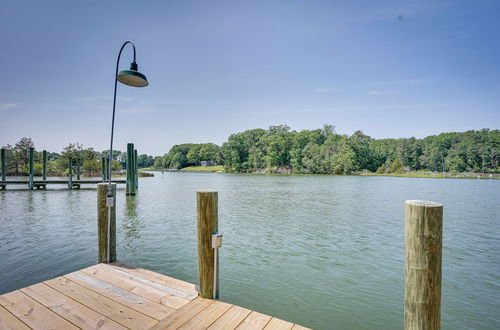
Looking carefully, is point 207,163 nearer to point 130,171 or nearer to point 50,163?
point 50,163

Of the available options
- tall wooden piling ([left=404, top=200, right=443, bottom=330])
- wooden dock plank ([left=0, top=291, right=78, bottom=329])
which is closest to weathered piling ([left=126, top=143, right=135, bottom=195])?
wooden dock plank ([left=0, top=291, right=78, bottom=329])

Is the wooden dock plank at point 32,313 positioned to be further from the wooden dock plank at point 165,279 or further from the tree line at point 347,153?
the tree line at point 347,153

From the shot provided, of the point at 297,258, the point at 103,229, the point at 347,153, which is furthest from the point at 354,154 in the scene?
the point at 103,229

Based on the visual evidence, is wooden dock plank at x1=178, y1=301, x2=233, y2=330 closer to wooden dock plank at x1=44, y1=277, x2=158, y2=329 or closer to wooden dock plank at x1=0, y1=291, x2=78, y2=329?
wooden dock plank at x1=44, y1=277, x2=158, y2=329

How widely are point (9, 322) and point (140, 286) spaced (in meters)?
1.29

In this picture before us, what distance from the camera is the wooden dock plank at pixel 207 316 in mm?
2477

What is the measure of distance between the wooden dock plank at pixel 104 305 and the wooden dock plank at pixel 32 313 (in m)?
0.31

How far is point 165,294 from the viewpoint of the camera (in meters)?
3.20

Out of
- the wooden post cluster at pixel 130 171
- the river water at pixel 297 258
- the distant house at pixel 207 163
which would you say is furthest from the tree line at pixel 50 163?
the distant house at pixel 207 163

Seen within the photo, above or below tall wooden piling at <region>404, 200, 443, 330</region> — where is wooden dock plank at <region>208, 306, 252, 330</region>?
below

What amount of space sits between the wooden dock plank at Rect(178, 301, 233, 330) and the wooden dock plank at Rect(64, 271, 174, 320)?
0.36 m

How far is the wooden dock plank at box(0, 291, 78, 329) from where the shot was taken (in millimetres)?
2508

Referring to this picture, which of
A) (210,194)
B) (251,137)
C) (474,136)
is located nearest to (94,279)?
(210,194)

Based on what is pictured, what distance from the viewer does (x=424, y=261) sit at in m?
1.97
